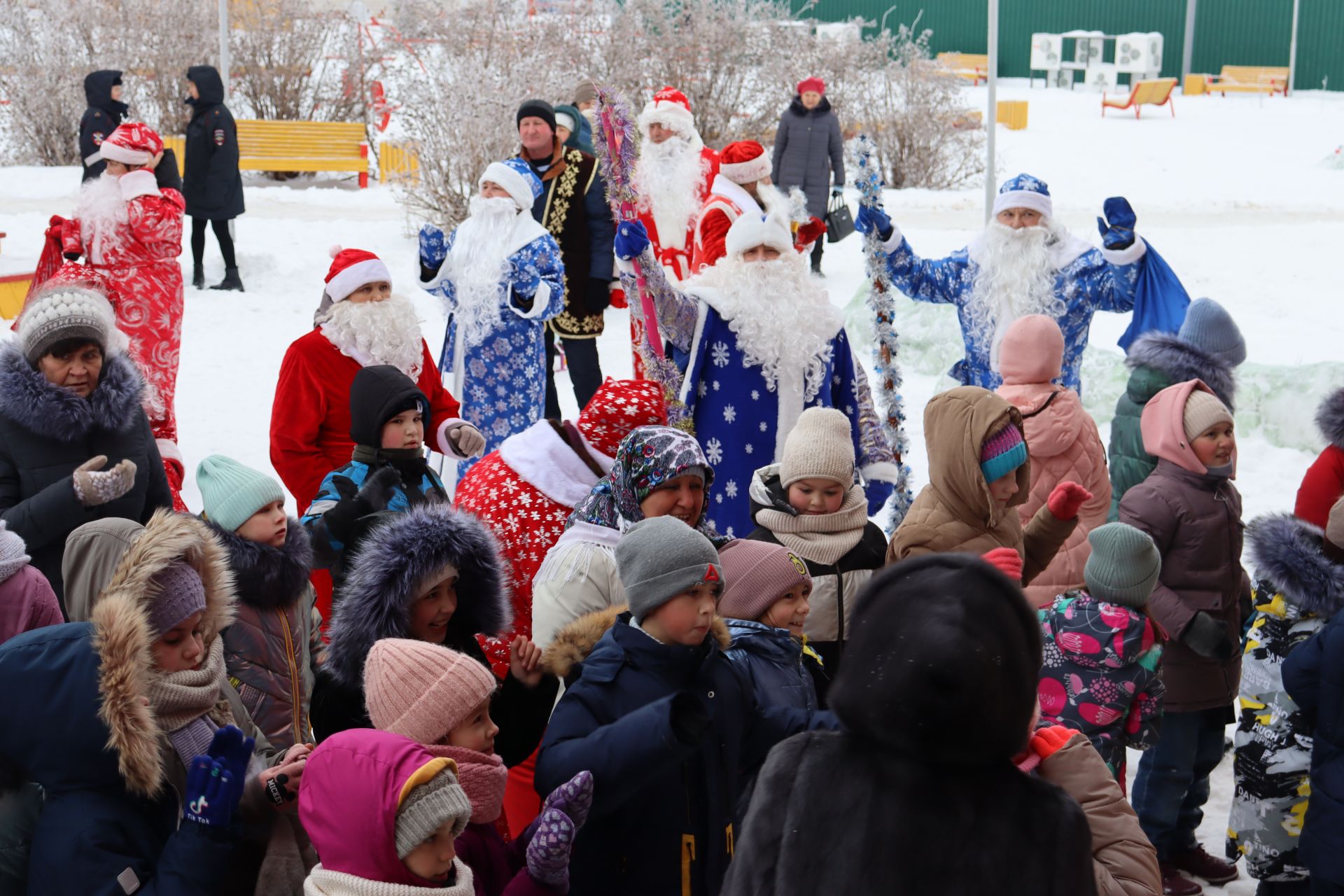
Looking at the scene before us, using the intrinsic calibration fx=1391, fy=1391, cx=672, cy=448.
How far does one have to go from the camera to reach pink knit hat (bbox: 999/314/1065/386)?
15.3 feet

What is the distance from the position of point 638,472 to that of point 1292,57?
30.8 metres

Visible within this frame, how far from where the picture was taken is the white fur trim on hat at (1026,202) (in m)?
6.01

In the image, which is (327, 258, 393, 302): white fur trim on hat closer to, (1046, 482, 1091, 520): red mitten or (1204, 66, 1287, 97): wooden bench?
(1046, 482, 1091, 520): red mitten

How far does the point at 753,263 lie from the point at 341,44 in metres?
17.9

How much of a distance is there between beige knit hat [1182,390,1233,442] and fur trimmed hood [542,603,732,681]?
184 centimetres

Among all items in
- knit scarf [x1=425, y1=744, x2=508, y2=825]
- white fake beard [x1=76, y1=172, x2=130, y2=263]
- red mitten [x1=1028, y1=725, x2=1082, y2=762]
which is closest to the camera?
red mitten [x1=1028, y1=725, x2=1082, y2=762]

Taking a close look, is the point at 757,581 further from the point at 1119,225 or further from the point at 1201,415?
the point at 1119,225

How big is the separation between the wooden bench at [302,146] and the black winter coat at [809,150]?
6.62 meters

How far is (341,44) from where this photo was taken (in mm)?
21406

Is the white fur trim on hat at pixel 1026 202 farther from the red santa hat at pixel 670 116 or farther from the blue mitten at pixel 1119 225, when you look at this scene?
the red santa hat at pixel 670 116

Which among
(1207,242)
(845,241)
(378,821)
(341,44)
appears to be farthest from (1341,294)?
(341,44)

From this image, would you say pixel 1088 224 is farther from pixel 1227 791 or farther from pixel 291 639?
pixel 291 639

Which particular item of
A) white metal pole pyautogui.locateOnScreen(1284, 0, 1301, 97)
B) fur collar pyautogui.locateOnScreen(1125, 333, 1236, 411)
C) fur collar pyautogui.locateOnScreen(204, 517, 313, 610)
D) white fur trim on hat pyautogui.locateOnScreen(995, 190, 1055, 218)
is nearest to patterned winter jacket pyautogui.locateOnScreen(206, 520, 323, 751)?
fur collar pyautogui.locateOnScreen(204, 517, 313, 610)

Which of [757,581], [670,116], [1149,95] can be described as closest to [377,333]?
[757,581]
